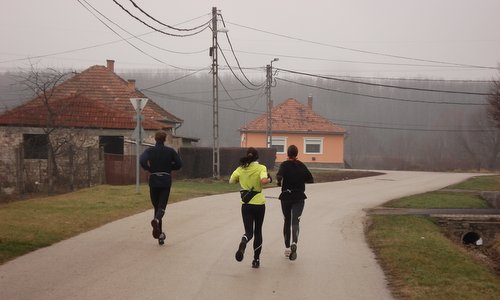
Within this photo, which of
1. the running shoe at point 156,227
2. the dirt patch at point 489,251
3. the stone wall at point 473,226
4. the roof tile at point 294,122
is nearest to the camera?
the running shoe at point 156,227

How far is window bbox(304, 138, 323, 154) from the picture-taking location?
55469mm

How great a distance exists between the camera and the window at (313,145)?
55.5 meters

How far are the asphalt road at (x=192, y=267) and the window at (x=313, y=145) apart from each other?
139 feet

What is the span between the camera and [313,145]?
55.5 m

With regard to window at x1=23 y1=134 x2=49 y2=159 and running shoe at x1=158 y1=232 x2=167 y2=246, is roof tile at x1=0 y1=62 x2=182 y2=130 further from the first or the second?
running shoe at x1=158 y1=232 x2=167 y2=246

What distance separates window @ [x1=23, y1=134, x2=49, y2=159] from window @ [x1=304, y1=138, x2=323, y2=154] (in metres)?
31.0

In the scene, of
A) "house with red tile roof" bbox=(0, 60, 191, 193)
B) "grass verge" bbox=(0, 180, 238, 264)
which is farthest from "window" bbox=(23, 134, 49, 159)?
"grass verge" bbox=(0, 180, 238, 264)

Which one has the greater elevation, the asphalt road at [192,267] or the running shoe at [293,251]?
the running shoe at [293,251]

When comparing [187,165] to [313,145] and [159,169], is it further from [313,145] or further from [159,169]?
[313,145]

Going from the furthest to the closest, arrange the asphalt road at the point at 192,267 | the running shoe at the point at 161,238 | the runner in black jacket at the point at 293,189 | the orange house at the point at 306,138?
the orange house at the point at 306,138, the running shoe at the point at 161,238, the runner in black jacket at the point at 293,189, the asphalt road at the point at 192,267

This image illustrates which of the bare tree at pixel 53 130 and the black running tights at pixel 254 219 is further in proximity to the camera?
the bare tree at pixel 53 130

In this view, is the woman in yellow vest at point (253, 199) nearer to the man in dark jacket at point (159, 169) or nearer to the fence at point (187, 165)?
the man in dark jacket at point (159, 169)

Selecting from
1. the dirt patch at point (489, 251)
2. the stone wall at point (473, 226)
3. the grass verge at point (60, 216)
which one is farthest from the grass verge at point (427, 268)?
→ the grass verge at point (60, 216)

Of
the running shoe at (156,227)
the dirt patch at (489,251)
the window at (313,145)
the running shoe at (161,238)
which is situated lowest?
the dirt patch at (489,251)
